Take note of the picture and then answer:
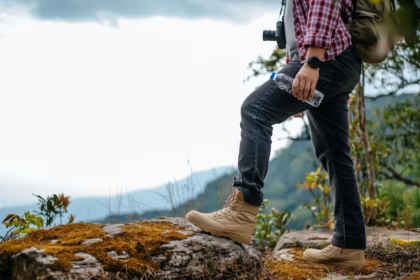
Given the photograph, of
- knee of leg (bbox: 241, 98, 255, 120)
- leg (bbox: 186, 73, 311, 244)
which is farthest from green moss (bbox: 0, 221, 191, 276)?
knee of leg (bbox: 241, 98, 255, 120)

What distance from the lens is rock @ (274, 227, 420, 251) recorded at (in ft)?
10.7

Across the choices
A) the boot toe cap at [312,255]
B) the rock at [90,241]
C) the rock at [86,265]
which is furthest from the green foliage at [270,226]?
the rock at [86,265]

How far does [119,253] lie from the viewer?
65.4 inches

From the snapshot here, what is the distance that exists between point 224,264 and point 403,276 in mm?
1046

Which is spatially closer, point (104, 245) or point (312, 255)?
point (104, 245)

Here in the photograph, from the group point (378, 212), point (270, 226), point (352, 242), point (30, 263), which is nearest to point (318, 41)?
point (352, 242)

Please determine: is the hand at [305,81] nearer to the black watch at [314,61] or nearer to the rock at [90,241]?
the black watch at [314,61]

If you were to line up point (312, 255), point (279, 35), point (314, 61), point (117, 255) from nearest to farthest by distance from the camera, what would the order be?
point (117, 255), point (314, 61), point (279, 35), point (312, 255)

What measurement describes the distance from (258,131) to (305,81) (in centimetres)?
33

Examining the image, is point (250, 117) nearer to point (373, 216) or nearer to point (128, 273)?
point (128, 273)

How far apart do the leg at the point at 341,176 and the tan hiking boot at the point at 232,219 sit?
0.65 metres

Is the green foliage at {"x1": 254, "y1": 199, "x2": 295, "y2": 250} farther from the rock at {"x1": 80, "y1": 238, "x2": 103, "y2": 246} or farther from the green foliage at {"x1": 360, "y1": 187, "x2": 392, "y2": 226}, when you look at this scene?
the rock at {"x1": 80, "y1": 238, "x2": 103, "y2": 246}

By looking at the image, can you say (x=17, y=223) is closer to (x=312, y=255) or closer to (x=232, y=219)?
(x=232, y=219)

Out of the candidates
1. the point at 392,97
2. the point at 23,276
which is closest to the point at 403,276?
the point at 23,276
